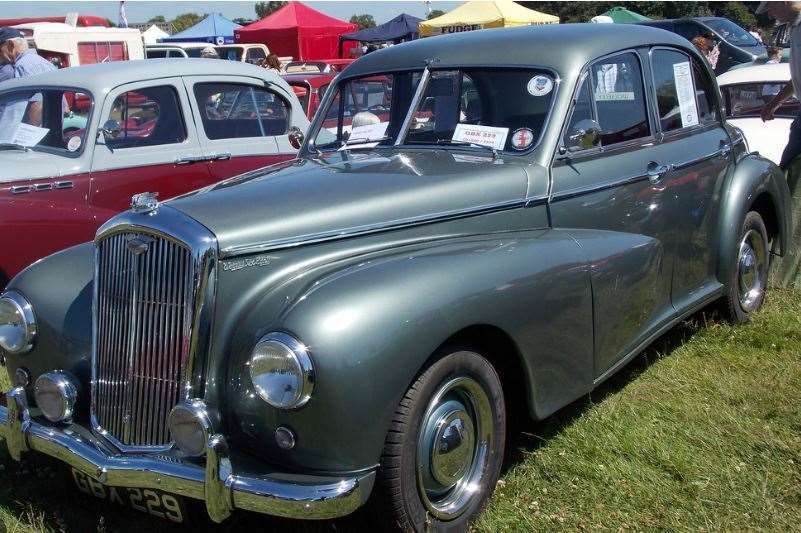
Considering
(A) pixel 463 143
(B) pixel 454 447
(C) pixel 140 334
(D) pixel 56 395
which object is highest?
(A) pixel 463 143

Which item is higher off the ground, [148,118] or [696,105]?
[696,105]

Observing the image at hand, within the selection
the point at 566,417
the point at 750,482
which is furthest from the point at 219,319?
the point at 750,482

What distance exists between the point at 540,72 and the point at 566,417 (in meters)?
1.56

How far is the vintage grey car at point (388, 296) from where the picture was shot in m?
2.60

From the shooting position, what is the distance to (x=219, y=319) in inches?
109

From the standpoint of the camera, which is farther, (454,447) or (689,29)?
(689,29)

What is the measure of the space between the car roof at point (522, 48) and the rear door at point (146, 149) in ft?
6.33

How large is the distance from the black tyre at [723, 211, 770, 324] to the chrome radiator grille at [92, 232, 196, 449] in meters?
3.17

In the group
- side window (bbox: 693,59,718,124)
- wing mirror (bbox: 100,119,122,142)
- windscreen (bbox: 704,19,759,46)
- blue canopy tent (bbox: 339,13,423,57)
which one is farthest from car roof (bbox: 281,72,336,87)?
blue canopy tent (bbox: 339,13,423,57)

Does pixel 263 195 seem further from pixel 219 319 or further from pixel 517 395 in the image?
pixel 517 395

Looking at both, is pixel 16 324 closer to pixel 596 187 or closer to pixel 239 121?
pixel 596 187

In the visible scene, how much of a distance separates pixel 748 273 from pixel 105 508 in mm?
3749

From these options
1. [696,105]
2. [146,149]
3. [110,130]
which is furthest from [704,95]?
[110,130]

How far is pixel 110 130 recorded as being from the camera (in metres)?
5.73
